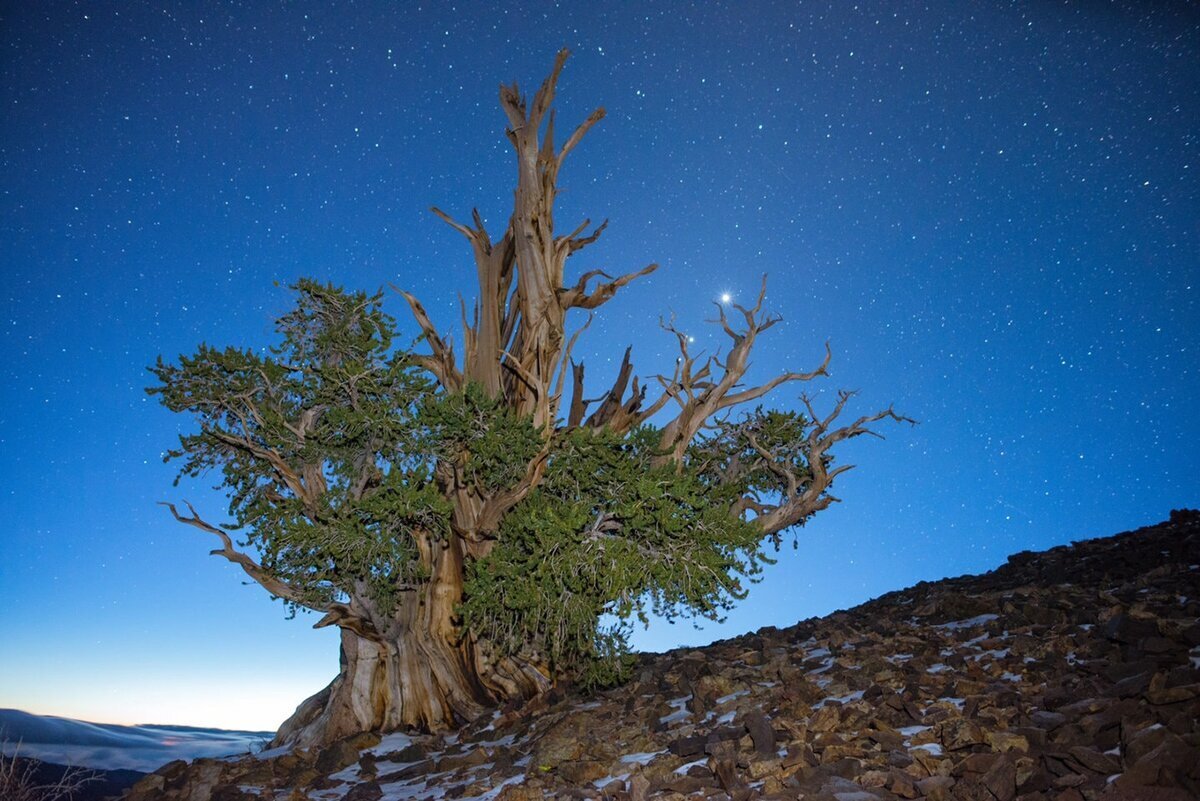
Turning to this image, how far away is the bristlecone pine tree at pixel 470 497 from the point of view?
43.7 feet

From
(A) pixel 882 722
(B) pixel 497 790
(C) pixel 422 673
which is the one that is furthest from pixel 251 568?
(A) pixel 882 722

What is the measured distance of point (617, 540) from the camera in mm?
12969

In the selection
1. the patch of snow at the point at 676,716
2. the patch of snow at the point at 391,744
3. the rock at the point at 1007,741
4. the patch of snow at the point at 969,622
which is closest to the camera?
the rock at the point at 1007,741

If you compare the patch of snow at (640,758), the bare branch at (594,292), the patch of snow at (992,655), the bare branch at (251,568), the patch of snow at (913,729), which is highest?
the bare branch at (594,292)

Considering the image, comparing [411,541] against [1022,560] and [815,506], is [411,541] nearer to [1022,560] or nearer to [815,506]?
[815,506]

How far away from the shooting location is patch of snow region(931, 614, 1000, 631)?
41.6 ft

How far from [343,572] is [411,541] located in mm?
1417

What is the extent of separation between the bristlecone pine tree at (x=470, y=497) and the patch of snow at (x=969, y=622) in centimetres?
335

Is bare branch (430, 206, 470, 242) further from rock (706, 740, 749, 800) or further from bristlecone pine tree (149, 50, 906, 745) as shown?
rock (706, 740, 749, 800)

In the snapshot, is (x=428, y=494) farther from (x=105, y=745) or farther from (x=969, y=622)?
(x=105, y=745)

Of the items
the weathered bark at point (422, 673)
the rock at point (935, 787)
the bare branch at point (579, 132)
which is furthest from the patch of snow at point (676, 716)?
the bare branch at point (579, 132)

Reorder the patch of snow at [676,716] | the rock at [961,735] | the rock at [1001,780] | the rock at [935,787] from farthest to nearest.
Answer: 1. the patch of snow at [676,716]
2. the rock at [961,735]
3. the rock at [935,787]
4. the rock at [1001,780]

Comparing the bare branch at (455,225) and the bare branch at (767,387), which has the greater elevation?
the bare branch at (455,225)

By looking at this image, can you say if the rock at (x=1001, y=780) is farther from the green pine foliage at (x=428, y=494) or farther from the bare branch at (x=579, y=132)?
the bare branch at (x=579, y=132)
